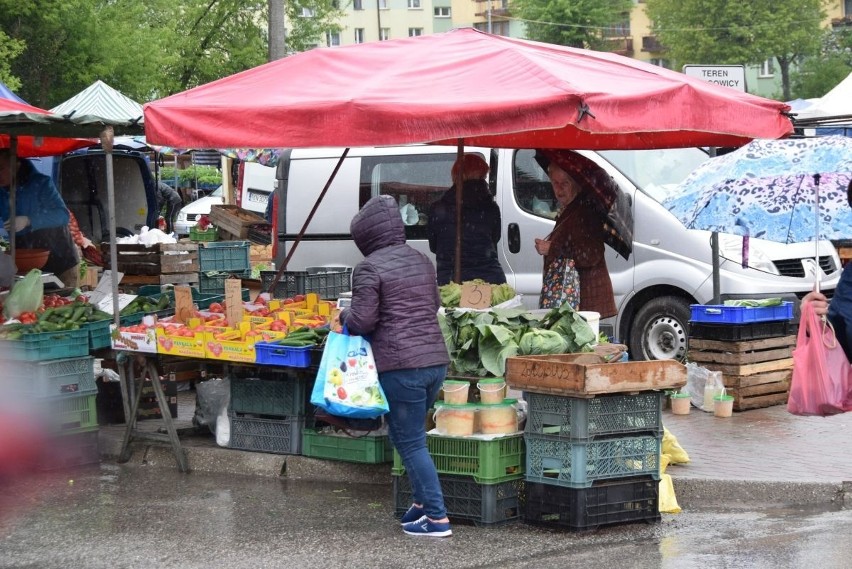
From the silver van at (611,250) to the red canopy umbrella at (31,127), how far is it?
2.31 m

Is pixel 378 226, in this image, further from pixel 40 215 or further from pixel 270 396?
pixel 40 215

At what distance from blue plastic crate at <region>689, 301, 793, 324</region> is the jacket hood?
4447mm

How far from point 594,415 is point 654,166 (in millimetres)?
5496

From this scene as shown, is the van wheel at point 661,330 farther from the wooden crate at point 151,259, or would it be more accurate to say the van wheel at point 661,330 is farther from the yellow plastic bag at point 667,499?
the wooden crate at point 151,259

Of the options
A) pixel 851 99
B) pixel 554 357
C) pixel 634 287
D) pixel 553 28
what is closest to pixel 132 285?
pixel 634 287

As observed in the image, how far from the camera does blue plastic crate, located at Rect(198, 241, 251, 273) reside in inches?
561

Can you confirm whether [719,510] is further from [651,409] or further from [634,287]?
[634,287]

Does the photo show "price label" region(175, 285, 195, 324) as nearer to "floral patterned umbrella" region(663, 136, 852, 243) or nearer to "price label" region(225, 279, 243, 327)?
"price label" region(225, 279, 243, 327)

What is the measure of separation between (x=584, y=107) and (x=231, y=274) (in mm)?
8389

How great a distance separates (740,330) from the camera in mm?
10023

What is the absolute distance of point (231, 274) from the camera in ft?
46.9

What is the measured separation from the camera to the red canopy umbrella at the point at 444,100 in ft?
22.0

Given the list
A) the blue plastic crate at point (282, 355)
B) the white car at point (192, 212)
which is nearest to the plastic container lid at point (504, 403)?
the blue plastic crate at point (282, 355)

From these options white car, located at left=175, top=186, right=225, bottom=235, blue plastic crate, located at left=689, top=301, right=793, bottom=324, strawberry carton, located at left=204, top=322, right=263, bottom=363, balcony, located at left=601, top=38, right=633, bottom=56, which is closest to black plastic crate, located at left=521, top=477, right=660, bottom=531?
strawberry carton, located at left=204, top=322, right=263, bottom=363
